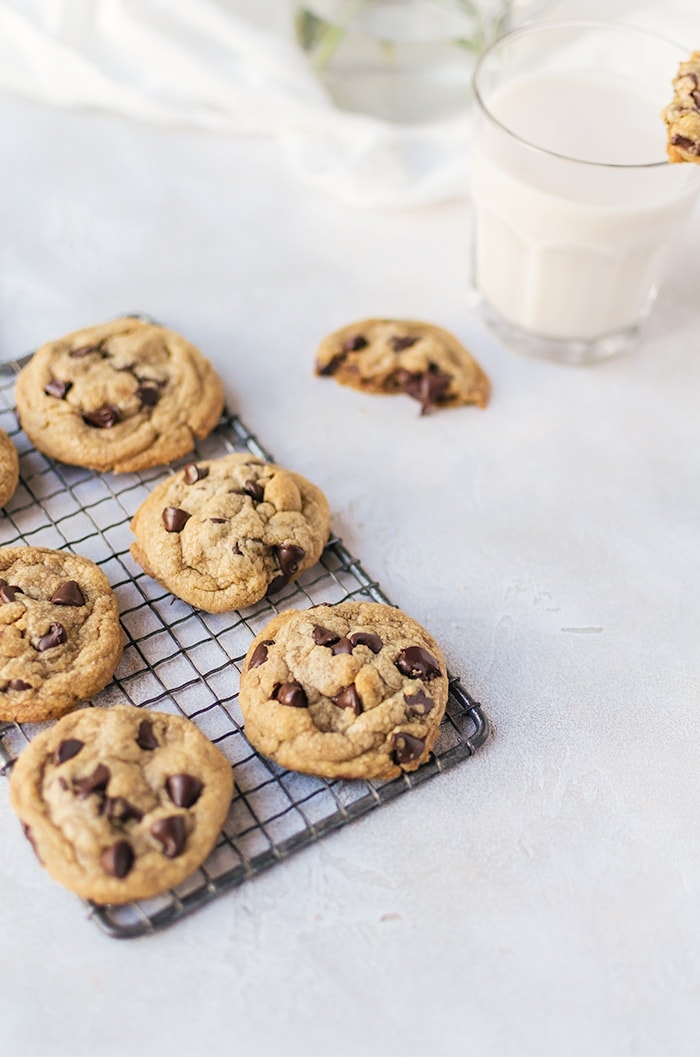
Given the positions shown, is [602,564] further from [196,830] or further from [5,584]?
[5,584]

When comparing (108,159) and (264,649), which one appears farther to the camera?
(108,159)

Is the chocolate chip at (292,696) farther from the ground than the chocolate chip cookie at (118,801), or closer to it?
farther from the ground

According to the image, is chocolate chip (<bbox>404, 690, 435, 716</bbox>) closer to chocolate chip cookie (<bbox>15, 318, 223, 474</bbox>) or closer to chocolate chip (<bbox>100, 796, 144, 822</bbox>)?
chocolate chip (<bbox>100, 796, 144, 822</bbox>)

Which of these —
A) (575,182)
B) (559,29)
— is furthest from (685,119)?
(559,29)

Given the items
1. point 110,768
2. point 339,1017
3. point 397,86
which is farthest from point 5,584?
point 397,86

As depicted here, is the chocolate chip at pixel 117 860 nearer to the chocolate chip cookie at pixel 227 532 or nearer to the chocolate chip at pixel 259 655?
the chocolate chip at pixel 259 655

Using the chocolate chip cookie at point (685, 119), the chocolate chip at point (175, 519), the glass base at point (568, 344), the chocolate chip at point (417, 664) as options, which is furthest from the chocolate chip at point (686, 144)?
the chocolate chip at point (175, 519)
